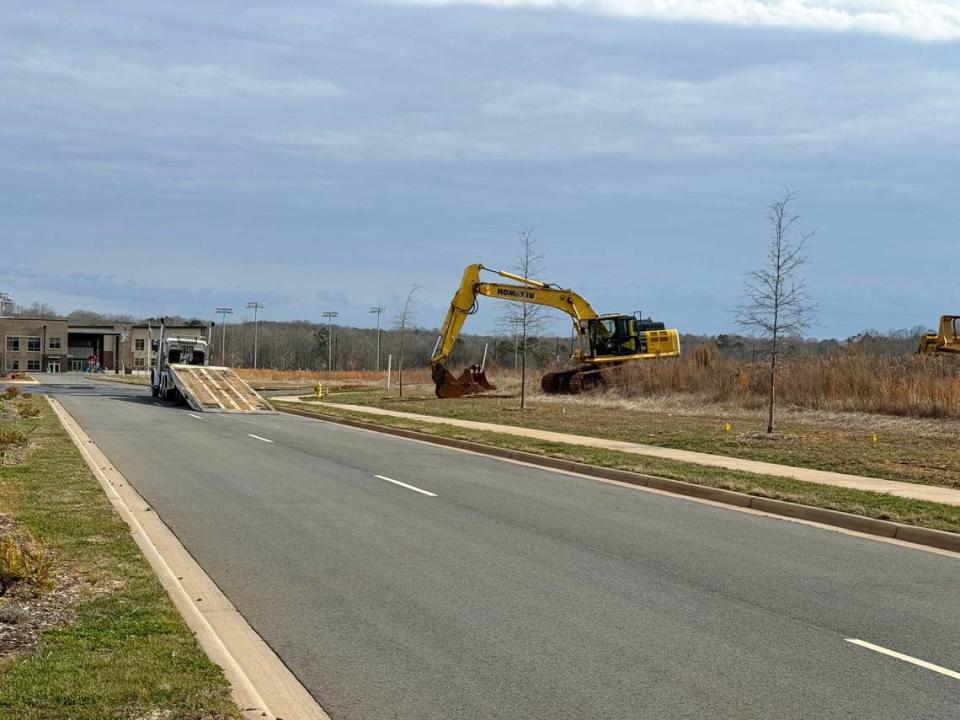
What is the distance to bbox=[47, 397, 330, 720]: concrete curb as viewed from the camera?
218 inches

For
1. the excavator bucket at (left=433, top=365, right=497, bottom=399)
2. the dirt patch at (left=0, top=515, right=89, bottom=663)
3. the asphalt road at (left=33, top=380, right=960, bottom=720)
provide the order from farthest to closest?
the excavator bucket at (left=433, top=365, right=497, bottom=399) → the dirt patch at (left=0, top=515, right=89, bottom=663) → the asphalt road at (left=33, top=380, right=960, bottom=720)

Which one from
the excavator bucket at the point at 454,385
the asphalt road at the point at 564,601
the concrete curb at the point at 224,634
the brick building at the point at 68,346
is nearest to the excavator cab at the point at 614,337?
the excavator bucket at the point at 454,385

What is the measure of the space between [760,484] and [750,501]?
3.81 feet

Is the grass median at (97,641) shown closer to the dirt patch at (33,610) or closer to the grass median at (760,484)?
the dirt patch at (33,610)

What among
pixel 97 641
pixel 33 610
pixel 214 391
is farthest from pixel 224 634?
pixel 214 391

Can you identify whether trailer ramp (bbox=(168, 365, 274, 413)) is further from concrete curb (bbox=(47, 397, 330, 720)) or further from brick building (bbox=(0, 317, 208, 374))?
brick building (bbox=(0, 317, 208, 374))

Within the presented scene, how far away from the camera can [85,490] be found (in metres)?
12.9

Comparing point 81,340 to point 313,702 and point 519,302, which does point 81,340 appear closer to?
point 519,302

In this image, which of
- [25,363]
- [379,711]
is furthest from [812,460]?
[25,363]

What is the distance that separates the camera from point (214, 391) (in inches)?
1495

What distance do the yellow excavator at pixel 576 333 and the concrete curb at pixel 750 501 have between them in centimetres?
1731

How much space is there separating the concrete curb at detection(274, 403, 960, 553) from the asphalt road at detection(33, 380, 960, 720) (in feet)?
1.75

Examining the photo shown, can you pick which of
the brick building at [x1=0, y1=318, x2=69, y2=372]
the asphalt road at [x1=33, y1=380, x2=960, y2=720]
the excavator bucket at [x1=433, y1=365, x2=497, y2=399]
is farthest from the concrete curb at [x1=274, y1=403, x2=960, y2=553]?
the brick building at [x1=0, y1=318, x2=69, y2=372]

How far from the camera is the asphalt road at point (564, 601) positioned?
5.84 metres
